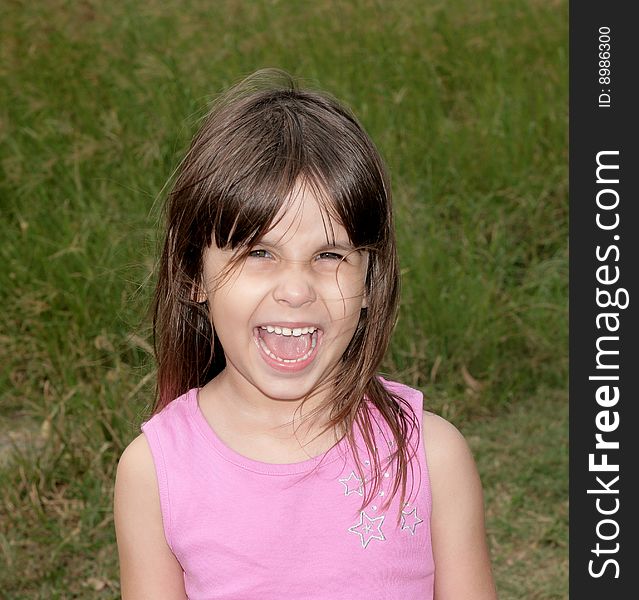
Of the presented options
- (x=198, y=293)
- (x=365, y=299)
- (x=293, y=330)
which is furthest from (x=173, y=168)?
(x=293, y=330)

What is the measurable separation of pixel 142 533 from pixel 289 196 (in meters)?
0.54

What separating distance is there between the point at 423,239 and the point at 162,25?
1.69m

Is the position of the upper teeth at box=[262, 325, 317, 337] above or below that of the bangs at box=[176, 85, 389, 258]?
below

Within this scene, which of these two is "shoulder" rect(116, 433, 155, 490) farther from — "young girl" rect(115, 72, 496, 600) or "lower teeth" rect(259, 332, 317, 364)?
"lower teeth" rect(259, 332, 317, 364)

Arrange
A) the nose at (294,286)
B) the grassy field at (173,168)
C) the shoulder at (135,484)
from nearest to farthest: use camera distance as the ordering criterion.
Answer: the nose at (294,286) < the shoulder at (135,484) < the grassy field at (173,168)

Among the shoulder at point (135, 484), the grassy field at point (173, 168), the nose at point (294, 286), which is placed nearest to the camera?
the nose at point (294, 286)

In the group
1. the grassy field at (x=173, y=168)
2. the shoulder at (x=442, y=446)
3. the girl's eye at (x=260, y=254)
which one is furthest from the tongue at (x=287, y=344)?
the grassy field at (x=173, y=168)

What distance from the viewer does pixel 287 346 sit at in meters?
1.66

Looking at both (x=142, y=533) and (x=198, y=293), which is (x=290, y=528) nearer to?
(x=142, y=533)

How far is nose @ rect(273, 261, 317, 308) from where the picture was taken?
1.59m

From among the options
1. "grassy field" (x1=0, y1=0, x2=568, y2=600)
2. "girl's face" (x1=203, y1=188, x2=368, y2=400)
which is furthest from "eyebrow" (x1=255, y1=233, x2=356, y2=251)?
"grassy field" (x1=0, y1=0, x2=568, y2=600)

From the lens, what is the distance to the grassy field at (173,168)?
290cm

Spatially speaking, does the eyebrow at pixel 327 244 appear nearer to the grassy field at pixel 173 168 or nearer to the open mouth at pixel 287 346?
the open mouth at pixel 287 346

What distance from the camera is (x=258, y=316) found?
163cm
